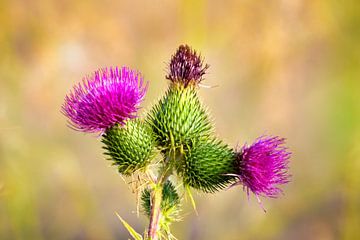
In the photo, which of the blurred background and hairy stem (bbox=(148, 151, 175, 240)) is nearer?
hairy stem (bbox=(148, 151, 175, 240))

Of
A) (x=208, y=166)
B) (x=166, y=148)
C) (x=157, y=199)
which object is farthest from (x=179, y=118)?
(x=157, y=199)

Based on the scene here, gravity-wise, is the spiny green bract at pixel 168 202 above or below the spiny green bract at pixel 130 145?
below

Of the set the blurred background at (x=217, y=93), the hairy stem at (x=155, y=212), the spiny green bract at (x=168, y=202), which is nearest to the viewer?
the hairy stem at (x=155, y=212)

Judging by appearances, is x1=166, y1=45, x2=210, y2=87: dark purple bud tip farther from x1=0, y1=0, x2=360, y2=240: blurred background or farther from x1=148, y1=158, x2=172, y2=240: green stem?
x1=0, y1=0, x2=360, y2=240: blurred background

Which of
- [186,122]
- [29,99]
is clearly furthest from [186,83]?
[29,99]

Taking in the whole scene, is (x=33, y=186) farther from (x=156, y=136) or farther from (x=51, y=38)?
(x=156, y=136)

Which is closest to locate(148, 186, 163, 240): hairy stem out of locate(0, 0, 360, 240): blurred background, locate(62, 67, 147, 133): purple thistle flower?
locate(62, 67, 147, 133): purple thistle flower

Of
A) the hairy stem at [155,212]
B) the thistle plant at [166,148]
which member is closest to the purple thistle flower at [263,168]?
the thistle plant at [166,148]

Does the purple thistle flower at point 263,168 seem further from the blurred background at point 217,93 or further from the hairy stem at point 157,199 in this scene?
the blurred background at point 217,93
